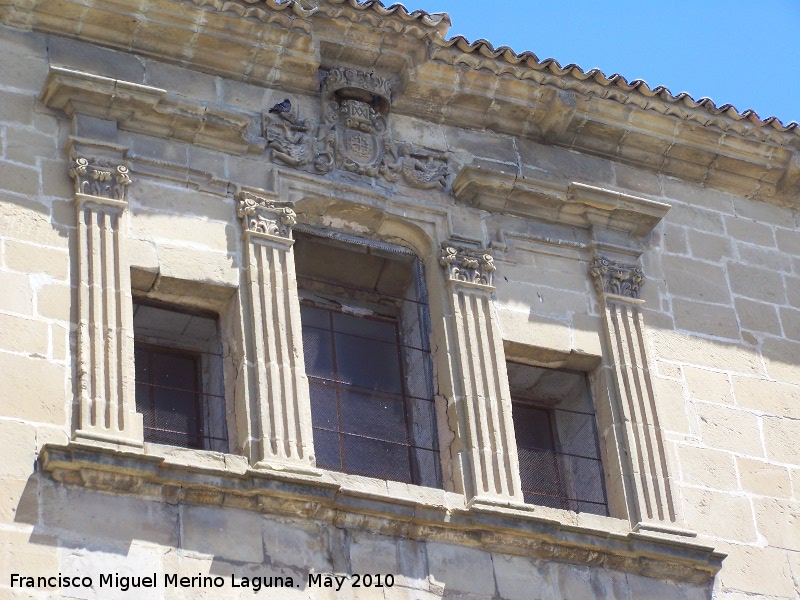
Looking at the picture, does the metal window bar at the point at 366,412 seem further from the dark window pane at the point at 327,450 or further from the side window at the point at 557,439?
the side window at the point at 557,439

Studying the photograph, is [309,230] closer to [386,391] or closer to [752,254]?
[386,391]

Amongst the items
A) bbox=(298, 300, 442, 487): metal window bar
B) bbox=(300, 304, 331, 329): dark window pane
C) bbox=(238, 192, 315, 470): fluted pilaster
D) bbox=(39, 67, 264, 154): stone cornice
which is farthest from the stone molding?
bbox=(300, 304, 331, 329): dark window pane

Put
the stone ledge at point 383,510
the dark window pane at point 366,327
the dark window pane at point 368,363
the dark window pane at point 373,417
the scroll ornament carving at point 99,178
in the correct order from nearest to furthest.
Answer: the stone ledge at point 383,510 → the scroll ornament carving at point 99,178 → the dark window pane at point 373,417 → the dark window pane at point 368,363 → the dark window pane at point 366,327

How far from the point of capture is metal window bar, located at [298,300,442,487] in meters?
12.2

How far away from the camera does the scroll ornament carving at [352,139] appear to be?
12625mm

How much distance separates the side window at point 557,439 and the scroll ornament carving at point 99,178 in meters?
2.86

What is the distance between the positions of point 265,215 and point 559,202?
221 cm

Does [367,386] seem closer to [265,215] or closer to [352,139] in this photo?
[265,215]

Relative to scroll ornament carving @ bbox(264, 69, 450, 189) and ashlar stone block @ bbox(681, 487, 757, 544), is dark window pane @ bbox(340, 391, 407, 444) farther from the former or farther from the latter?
ashlar stone block @ bbox(681, 487, 757, 544)

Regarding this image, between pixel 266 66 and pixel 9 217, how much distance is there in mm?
2295

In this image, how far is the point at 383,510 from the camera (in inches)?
437

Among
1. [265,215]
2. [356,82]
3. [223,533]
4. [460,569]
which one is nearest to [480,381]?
[460,569]

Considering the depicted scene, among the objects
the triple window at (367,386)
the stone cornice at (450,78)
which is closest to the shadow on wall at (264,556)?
the triple window at (367,386)

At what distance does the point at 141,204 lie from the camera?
1179cm
